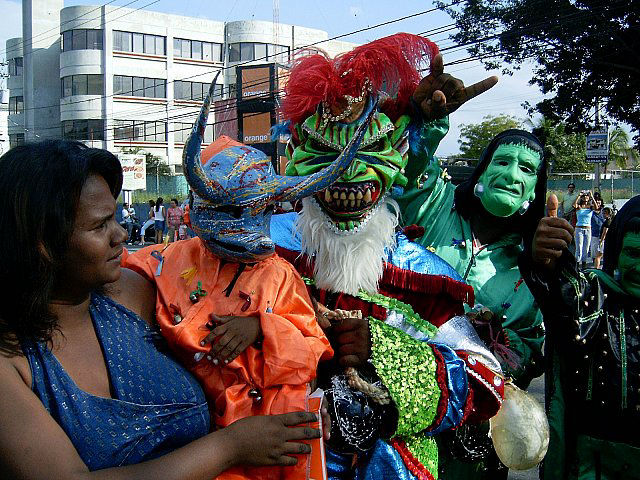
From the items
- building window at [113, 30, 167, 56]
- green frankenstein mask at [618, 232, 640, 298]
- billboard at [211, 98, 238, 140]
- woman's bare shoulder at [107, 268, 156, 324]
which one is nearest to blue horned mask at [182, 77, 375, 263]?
woman's bare shoulder at [107, 268, 156, 324]

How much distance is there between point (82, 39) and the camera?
4194 centimetres

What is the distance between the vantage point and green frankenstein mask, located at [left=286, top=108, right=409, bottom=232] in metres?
2.18

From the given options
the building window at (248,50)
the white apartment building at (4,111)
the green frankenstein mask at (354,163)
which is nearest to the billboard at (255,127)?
the building window at (248,50)

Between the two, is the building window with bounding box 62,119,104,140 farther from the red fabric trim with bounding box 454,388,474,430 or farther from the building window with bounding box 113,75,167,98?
the red fabric trim with bounding box 454,388,474,430

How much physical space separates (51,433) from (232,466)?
1.34ft

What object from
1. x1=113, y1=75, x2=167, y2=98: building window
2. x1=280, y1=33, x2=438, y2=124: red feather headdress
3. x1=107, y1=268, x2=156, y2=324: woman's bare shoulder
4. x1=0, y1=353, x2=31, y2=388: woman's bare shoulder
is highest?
x1=113, y1=75, x2=167, y2=98: building window

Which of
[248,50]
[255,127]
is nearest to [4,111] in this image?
[248,50]

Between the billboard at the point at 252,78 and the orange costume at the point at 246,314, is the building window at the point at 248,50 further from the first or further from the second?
the orange costume at the point at 246,314

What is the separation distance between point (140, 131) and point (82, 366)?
141ft

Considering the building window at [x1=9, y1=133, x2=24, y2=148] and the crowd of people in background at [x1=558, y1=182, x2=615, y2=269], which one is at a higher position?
the building window at [x1=9, y1=133, x2=24, y2=148]

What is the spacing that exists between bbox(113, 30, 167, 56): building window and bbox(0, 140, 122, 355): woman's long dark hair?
43.6 metres

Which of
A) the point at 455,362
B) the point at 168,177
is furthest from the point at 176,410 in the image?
the point at 168,177

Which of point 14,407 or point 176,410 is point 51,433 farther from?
point 176,410

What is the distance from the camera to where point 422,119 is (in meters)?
2.45
